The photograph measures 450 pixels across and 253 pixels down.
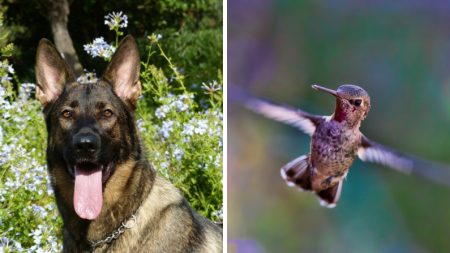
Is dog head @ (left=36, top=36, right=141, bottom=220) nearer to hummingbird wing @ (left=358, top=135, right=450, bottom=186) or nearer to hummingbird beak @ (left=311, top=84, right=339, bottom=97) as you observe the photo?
hummingbird beak @ (left=311, top=84, right=339, bottom=97)

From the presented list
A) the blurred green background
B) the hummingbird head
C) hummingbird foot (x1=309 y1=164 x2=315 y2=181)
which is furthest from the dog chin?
the hummingbird head

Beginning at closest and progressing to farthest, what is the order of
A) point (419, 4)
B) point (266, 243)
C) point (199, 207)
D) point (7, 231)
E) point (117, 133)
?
point (419, 4) → point (266, 243) → point (117, 133) → point (7, 231) → point (199, 207)

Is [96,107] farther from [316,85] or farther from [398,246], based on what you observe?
[398,246]

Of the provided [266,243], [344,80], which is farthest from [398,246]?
[344,80]

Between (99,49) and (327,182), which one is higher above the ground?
(99,49)

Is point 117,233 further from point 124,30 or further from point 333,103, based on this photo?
point 124,30

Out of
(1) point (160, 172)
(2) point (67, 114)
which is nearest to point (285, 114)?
(2) point (67, 114)
